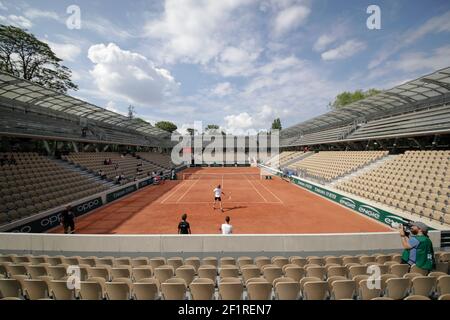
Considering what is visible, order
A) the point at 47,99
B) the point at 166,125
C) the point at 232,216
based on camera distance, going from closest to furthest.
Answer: the point at 232,216
the point at 47,99
the point at 166,125

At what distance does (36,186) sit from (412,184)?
91.1ft

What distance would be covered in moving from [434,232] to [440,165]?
35.8 ft

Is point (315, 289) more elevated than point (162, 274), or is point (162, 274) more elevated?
point (315, 289)

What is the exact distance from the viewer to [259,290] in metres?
4.93

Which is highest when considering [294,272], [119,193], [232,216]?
[294,272]

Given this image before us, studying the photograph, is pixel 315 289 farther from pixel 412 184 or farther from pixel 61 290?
pixel 412 184

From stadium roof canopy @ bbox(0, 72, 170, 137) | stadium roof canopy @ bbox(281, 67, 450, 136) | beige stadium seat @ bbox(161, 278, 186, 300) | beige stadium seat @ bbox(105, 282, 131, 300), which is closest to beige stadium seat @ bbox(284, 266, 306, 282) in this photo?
beige stadium seat @ bbox(161, 278, 186, 300)

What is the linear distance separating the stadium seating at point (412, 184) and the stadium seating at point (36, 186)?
23.6 metres

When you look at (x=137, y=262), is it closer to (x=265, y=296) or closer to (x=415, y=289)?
(x=265, y=296)

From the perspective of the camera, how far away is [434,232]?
9438mm

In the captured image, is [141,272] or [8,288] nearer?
[8,288]

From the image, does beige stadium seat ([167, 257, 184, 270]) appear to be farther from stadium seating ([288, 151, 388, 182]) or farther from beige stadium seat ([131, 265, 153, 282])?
stadium seating ([288, 151, 388, 182])

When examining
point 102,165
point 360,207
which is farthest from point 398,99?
point 102,165

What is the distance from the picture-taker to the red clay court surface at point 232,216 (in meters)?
14.2
